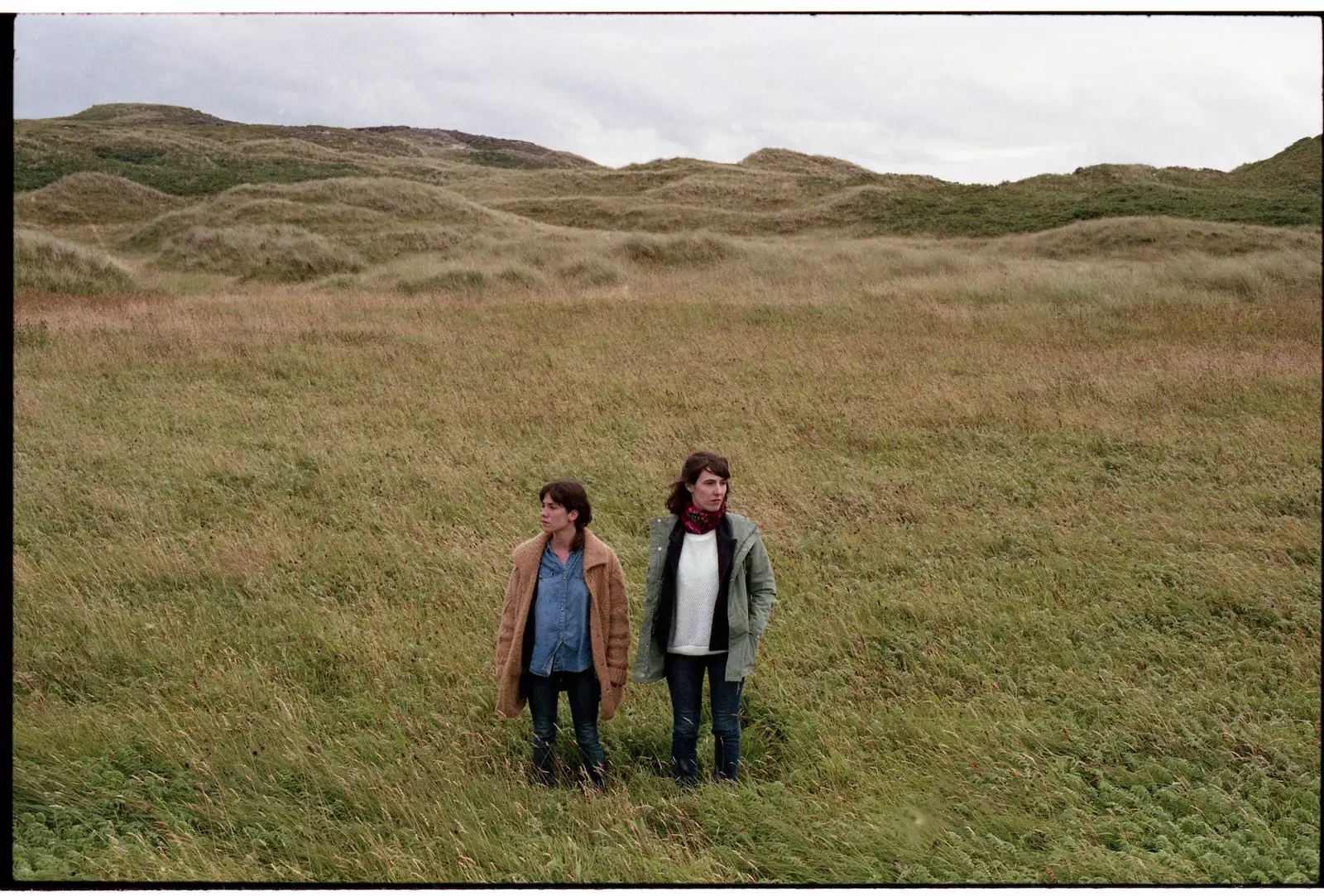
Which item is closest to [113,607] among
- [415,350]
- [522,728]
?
[522,728]

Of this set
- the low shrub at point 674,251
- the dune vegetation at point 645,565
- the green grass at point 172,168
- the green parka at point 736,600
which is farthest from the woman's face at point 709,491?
the green grass at point 172,168

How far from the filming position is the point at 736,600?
5004mm

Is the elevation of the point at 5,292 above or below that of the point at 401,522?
above

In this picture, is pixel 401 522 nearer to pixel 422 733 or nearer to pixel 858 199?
pixel 422 733

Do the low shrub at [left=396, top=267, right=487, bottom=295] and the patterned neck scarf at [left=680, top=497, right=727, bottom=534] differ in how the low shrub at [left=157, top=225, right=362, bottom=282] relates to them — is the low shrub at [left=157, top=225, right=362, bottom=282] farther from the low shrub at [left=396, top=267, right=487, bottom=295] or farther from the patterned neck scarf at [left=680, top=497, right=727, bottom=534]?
the patterned neck scarf at [left=680, top=497, right=727, bottom=534]

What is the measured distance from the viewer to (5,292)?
157 inches

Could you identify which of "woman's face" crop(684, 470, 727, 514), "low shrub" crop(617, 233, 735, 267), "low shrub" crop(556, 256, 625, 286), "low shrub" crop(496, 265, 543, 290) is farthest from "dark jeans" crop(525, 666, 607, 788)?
"low shrub" crop(617, 233, 735, 267)

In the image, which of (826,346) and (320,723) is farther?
(826,346)

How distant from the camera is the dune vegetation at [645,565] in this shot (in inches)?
191

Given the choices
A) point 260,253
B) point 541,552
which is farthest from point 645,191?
point 541,552

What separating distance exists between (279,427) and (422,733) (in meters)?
8.65

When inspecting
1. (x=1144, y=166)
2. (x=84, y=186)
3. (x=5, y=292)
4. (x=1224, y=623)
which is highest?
(x=1144, y=166)

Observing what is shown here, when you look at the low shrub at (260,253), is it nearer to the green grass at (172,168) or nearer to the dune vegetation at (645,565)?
the dune vegetation at (645,565)

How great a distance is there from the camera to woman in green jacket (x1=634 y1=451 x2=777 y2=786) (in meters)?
5.00
